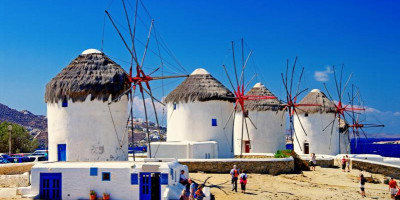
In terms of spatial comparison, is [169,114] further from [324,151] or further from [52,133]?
[324,151]

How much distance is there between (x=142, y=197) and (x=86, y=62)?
10.1 meters

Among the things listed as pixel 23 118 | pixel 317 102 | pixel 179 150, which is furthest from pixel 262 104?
pixel 23 118

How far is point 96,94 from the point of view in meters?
26.3

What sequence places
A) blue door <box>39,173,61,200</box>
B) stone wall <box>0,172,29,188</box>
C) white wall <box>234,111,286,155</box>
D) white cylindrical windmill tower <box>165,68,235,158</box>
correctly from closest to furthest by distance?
1. blue door <box>39,173,61,200</box>
2. stone wall <box>0,172,29,188</box>
3. white cylindrical windmill tower <box>165,68,235,158</box>
4. white wall <box>234,111,286,155</box>

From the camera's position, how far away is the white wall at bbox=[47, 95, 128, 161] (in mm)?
26281

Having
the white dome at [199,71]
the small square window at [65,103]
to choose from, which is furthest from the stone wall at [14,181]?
the white dome at [199,71]

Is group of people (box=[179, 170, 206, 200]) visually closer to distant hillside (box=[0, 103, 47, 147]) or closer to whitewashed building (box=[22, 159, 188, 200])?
whitewashed building (box=[22, 159, 188, 200])

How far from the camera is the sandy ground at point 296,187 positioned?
2333 cm

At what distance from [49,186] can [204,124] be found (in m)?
15.0

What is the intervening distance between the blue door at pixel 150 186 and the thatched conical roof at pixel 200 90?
13.9 meters

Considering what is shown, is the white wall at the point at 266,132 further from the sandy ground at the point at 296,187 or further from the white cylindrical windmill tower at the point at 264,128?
the sandy ground at the point at 296,187

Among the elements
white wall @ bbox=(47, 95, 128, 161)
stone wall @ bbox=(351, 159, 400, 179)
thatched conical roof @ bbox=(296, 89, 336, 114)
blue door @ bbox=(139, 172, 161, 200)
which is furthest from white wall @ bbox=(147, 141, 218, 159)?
thatched conical roof @ bbox=(296, 89, 336, 114)

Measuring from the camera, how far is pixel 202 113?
34.1 metres

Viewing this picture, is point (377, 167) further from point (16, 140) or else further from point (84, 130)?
point (16, 140)
